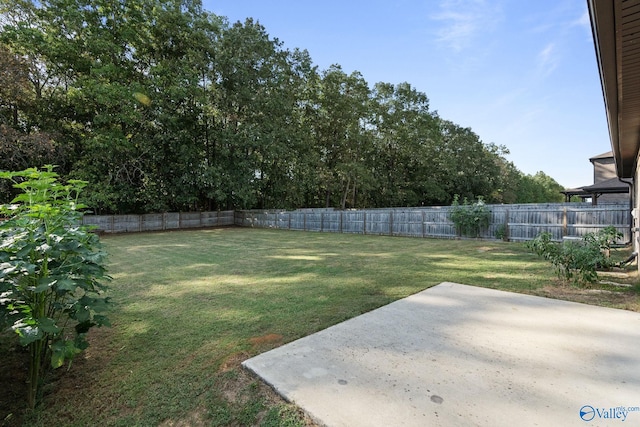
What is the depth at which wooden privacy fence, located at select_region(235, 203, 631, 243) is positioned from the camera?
845 cm

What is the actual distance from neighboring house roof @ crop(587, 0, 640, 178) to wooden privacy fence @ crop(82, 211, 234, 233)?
17.2 meters

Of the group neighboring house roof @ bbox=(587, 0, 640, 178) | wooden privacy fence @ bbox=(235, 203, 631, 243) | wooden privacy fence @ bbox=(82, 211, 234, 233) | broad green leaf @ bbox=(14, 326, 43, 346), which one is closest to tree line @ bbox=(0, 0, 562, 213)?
wooden privacy fence @ bbox=(82, 211, 234, 233)

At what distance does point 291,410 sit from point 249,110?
1806 cm

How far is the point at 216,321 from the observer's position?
10.1ft

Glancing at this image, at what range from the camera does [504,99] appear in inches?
433

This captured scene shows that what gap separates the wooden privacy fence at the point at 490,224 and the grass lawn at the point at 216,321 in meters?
3.43

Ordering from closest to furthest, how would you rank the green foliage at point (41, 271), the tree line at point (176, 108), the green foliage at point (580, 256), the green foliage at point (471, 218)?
1. the green foliage at point (41, 271)
2. the green foliage at point (580, 256)
3. the green foliage at point (471, 218)
4. the tree line at point (176, 108)

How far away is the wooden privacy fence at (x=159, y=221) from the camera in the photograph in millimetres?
15062

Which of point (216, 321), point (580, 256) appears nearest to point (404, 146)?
point (580, 256)

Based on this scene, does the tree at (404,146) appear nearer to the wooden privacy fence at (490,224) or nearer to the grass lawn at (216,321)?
the wooden privacy fence at (490,224)

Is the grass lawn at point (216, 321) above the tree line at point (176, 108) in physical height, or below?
below

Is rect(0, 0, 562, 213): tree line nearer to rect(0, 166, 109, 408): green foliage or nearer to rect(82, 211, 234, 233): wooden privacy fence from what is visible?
rect(82, 211, 234, 233): wooden privacy fence

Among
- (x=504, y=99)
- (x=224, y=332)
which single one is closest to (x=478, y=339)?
(x=224, y=332)

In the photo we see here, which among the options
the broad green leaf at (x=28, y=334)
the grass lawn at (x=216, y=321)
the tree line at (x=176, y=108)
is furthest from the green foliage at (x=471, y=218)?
the broad green leaf at (x=28, y=334)
